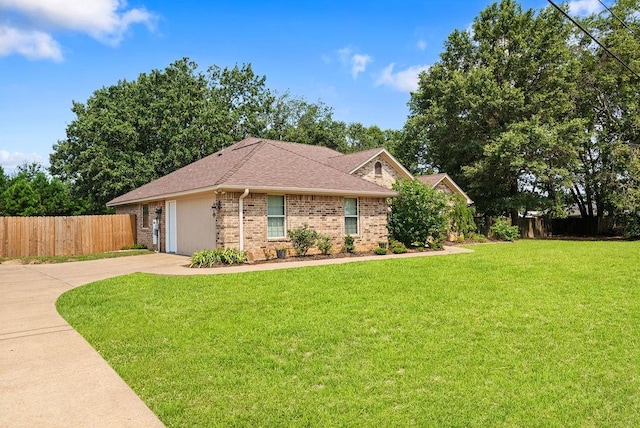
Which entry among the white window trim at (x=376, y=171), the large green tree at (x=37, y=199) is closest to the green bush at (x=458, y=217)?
the white window trim at (x=376, y=171)

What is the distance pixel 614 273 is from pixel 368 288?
624 cm

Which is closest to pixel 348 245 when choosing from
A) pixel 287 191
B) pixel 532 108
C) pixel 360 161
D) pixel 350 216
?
pixel 350 216

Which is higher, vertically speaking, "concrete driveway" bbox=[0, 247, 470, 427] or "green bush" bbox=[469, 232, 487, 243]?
"green bush" bbox=[469, 232, 487, 243]

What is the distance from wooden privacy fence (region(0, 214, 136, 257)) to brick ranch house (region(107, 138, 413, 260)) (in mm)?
1323

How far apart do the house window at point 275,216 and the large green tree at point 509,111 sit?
1676 cm

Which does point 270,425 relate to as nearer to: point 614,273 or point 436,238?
point 614,273

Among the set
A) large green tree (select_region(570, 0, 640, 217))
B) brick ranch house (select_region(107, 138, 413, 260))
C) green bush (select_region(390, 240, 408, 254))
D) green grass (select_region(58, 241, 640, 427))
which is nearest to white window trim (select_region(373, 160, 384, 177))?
brick ranch house (select_region(107, 138, 413, 260))

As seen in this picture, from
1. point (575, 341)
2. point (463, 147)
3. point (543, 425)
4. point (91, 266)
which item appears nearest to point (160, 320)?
point (543, 425)

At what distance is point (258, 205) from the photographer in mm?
14734

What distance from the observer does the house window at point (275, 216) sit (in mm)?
15094

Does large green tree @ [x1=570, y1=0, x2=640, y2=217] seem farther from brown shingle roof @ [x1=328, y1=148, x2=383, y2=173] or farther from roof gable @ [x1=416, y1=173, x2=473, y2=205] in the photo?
brown shingle roof @ [x1=328, y1=148, x2=383, y2=173]

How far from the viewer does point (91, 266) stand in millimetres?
14242

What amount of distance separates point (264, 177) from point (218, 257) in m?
3.53

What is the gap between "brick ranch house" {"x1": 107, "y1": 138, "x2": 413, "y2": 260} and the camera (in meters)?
14.3
